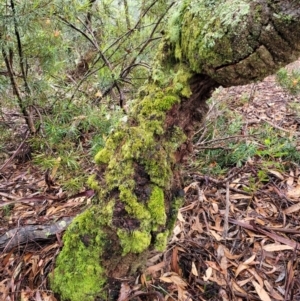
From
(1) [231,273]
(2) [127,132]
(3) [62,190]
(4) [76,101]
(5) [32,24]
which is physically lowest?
(1) [231,273]

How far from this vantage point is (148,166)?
1.16 m

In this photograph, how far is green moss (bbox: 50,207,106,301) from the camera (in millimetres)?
1213

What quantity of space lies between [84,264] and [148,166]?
1.46 ft

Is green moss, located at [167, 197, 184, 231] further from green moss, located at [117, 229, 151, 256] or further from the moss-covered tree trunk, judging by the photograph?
green moss, located at [117, 229, 151, 256]

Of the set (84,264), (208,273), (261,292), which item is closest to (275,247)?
(261,292)

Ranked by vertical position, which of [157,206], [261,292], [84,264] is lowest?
[261,292]

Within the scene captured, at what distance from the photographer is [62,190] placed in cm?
207

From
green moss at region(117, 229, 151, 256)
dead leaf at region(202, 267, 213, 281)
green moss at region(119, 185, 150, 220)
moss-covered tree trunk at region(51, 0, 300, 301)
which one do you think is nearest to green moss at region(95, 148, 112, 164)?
moss-covered tree trunk at region(51, 0, 300, 301)

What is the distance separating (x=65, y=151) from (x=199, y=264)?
1.45 metres

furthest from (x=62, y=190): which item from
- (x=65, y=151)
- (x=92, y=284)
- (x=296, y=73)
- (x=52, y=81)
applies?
(x=296, y=73)

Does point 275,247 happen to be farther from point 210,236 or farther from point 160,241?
point 160,241

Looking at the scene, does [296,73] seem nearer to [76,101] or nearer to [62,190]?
[76,101]

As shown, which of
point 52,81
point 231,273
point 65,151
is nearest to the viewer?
point 231,273

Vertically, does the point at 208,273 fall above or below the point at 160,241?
below
